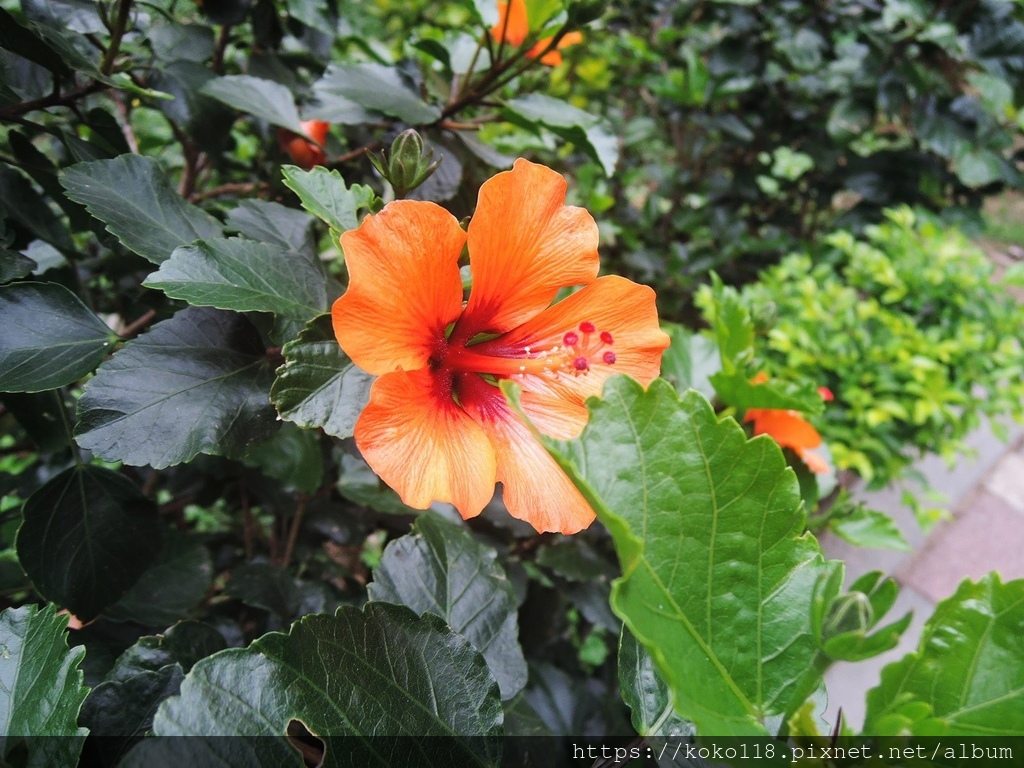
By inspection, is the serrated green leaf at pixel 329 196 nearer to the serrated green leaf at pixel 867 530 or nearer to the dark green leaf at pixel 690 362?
the dark green leaf at pixel 690 362

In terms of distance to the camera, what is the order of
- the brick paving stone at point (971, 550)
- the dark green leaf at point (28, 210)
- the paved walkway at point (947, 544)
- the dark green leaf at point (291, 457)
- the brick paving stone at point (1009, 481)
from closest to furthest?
the dark green leaf at point (28, 210) < the dark green leaf at point (291, 457) < the paved walkway at point (947, 544) < the brick paving stone at point (971, 550) < the brick paving stone at point (1009, 481)

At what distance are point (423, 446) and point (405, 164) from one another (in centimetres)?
26

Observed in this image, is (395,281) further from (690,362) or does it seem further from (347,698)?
(690,362)

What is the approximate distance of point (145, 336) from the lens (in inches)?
22.4

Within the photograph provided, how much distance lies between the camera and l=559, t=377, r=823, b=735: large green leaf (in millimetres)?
438

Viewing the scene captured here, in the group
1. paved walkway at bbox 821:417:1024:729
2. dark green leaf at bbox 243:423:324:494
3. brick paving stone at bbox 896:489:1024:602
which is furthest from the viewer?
brick paving stone at bbox 896:489:1024:602

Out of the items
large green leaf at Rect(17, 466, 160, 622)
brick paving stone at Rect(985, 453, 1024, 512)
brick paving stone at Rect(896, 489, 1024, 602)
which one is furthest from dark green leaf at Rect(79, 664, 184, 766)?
brick paving stone at Rect(985, 453, 1024, 512)

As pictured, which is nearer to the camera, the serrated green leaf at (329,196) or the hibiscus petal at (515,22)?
the serrated green leaf at (329,196)

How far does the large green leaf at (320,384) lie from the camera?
1.68 ft

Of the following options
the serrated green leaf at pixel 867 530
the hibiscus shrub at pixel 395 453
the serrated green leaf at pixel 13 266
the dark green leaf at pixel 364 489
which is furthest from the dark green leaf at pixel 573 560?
the serrated green leaf at pixel 13 266

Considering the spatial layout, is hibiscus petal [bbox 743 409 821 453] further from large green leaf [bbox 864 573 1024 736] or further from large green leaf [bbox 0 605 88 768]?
large green leaf [bbox 0 605 88 768]

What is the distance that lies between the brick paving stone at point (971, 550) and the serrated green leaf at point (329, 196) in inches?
82.6

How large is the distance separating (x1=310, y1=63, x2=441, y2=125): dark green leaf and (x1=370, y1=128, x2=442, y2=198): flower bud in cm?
22

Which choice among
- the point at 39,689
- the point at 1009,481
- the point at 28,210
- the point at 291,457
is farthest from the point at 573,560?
the point at 1009,481
